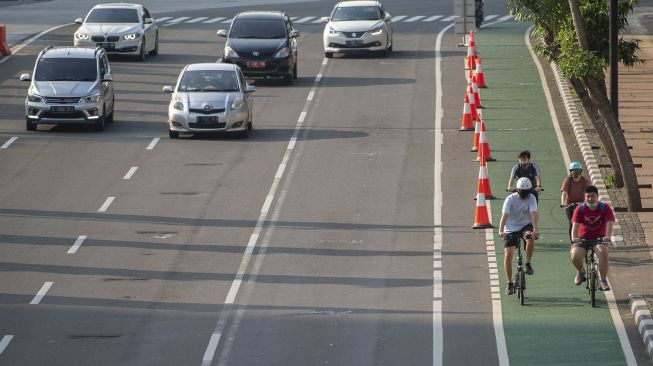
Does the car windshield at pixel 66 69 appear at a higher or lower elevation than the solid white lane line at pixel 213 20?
higher

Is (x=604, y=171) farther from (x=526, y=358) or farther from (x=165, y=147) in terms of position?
(x=526, y=358)

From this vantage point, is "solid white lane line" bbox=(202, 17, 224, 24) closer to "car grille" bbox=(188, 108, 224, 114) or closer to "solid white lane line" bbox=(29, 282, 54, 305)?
"car grille" bbox=(188, 108, 224, 114)

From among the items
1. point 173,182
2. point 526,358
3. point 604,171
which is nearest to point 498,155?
point 604,171

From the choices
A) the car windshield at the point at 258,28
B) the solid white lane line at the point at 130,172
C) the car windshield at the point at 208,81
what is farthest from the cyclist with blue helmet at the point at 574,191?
the car windshield at the point at 258,28

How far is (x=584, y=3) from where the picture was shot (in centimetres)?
2927

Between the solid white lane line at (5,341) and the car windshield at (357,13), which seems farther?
the car windshield at (357,13)

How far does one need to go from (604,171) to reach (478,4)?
85.1ft

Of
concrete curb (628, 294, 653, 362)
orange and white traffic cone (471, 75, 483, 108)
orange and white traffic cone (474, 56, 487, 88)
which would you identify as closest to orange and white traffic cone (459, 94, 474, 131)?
orange and white traffic cone (471, 75, 483, 108)

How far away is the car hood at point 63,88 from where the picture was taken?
117 ft

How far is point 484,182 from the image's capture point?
27.8 metres

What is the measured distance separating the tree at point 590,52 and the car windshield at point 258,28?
13690mm

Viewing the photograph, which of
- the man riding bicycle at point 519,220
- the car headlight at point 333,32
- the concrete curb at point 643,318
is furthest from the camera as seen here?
the car headlight at point 333,32

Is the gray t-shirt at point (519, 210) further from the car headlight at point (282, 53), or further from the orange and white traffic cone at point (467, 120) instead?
the car headlight at point (282, 53)

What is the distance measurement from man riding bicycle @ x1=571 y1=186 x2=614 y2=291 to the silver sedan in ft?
49.3
